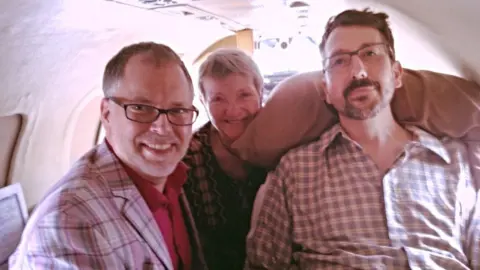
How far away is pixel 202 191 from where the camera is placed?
1.62 m

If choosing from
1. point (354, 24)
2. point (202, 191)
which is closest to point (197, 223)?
point (202, 191)

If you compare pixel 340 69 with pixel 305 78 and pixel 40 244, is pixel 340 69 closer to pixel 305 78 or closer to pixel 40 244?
pixel 305 78

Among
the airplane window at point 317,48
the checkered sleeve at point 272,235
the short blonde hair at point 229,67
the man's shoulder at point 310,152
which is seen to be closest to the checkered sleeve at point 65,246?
the checkered sleeve at point 272,235

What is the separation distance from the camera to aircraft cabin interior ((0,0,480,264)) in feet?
4.51

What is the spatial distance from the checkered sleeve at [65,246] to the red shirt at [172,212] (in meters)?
0.24

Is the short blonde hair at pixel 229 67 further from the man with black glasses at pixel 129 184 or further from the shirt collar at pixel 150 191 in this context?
the shirt collar at pixel 150 191

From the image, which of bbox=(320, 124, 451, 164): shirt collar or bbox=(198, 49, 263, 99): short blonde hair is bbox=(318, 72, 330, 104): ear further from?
bbox=(198, 49, 263, 99): short blonde hair

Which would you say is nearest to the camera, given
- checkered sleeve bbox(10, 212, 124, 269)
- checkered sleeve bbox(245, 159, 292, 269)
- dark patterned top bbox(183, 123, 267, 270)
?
checkered sleeve bbox(10, 212, 124, 269)

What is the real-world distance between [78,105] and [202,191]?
65cm

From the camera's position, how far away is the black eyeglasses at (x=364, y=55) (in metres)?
1.42

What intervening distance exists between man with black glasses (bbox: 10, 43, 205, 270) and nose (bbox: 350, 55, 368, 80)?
0.45 m

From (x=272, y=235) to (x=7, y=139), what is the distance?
0.92 meters

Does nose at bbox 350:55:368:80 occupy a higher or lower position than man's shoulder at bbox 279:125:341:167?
higher

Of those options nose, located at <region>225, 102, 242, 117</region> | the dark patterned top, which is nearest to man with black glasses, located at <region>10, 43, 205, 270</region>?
the dark patterned top
